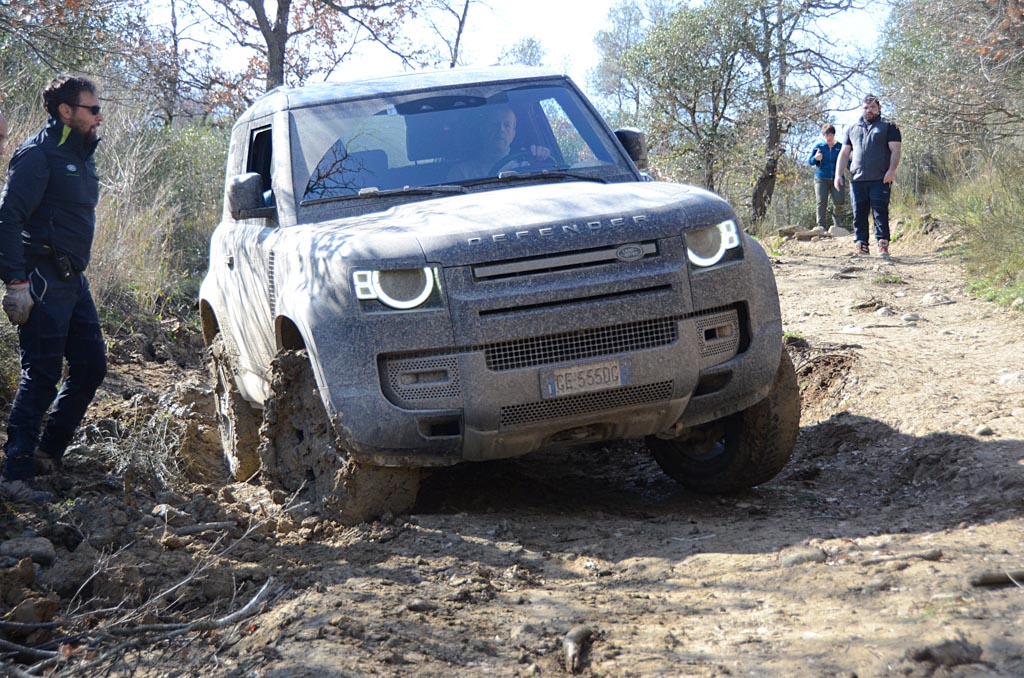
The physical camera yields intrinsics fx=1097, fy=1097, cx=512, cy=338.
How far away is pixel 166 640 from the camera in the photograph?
361 cm

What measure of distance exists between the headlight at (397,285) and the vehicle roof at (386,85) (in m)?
1.68

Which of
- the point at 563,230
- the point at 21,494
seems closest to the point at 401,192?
the point at 563,230

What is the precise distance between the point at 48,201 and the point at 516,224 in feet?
8.89

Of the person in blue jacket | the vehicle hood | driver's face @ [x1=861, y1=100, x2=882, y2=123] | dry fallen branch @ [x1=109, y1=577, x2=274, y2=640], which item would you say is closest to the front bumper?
the vehicle hood

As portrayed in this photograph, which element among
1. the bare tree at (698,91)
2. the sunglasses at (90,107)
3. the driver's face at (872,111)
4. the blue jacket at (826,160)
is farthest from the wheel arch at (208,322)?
the bare tree at (698,91)

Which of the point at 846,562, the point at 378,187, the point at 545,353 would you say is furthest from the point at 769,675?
the point at 378,187

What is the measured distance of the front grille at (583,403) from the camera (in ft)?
14.4

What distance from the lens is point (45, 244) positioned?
18.5 feet

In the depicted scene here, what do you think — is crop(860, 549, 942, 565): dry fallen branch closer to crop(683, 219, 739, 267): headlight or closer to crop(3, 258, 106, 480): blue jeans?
crop(683, 219, 739, 267): headlight

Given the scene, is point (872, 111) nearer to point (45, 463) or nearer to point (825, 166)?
point (825, 166)

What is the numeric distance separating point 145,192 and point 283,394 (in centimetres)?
1089

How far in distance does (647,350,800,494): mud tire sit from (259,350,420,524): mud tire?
4.75 ft

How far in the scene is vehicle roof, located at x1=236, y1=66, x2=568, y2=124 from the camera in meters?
5.71

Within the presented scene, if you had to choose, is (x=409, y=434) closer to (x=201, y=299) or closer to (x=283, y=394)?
(x=283, y=394)
